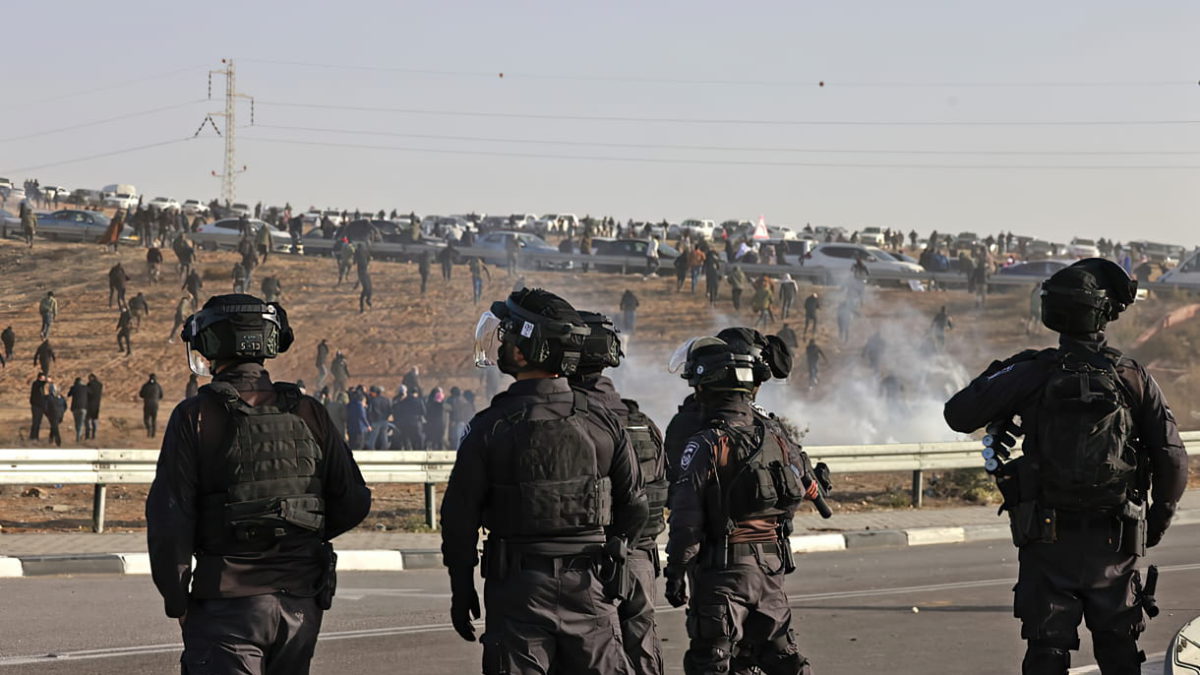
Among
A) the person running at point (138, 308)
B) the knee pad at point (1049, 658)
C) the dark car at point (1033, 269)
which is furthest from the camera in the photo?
the dark car at point (1033, 269)

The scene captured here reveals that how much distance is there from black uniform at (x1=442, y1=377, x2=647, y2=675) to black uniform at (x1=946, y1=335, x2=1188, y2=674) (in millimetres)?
1635

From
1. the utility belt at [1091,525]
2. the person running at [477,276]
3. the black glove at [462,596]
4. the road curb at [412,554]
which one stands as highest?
the utility belt at [1091,525]

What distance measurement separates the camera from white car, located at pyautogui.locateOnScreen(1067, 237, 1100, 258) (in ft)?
212

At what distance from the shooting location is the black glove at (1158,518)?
5.82 metres

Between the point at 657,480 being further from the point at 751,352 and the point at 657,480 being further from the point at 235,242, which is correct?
the point at 235,242

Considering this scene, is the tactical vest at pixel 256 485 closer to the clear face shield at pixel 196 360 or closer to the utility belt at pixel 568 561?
the clear face shield at pixel 196 360

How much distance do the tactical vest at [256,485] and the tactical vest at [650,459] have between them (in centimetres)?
191

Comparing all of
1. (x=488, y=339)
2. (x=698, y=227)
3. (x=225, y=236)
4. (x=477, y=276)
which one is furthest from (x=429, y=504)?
(x=698, y=227)

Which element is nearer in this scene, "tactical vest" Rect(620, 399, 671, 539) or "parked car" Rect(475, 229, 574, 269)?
"tactical vest" Rect(620, 399, 671, 539)

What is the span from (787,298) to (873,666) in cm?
3340

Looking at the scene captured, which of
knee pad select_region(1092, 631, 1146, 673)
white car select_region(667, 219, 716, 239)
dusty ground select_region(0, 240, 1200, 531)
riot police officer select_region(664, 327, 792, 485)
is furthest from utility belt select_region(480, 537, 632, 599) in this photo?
white car select_region(667, 219, 716, 239)

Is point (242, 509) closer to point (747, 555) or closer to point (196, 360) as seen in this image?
point (196, 360)

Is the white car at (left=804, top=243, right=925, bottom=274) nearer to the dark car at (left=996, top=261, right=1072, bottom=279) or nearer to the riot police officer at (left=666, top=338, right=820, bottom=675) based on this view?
the dark car at (left=996, top=261, right=1072, bottom=279)

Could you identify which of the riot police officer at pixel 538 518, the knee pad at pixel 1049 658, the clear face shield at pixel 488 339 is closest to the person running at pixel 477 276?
the clear face shield at pixel 488 339
